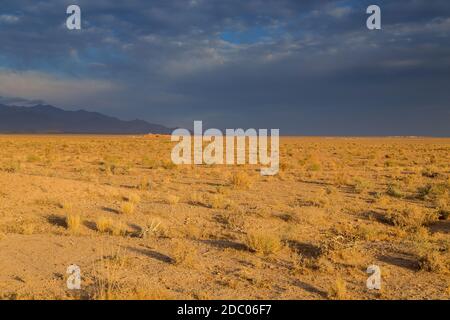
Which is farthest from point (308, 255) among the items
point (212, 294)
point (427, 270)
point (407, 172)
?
point (407, 172)

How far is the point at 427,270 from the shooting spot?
8391 millimetres

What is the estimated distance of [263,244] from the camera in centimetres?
923

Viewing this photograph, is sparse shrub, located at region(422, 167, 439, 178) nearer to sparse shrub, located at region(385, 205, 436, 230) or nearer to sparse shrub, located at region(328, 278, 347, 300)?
sparse shrub, located at region(385, 205, 436, 230)

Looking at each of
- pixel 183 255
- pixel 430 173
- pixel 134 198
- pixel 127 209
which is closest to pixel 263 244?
pixel 183 255

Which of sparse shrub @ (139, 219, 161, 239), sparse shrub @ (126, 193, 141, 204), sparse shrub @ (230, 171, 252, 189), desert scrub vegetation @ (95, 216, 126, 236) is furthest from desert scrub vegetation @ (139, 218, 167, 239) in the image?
sparse shrub @ (230, 171, 252, 189)

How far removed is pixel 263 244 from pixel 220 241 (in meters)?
1.32

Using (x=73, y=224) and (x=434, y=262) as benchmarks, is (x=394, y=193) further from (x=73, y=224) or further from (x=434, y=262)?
(x=73, y=224)

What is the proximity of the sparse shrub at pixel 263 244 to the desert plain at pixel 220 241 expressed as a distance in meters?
0.02

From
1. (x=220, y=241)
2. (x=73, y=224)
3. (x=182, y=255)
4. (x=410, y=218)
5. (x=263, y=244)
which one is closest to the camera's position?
(x=182, y=255)

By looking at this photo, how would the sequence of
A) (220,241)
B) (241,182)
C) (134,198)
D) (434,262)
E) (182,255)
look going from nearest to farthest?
(434,262), (182,255), (220,241), (134,198), (241,182)

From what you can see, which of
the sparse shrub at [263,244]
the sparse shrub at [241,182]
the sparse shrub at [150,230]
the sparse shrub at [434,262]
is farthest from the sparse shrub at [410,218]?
the sparse shrub at [241,182]

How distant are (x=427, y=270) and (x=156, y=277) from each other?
479 centimetres

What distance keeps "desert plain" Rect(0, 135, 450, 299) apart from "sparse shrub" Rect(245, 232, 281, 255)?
2cm
